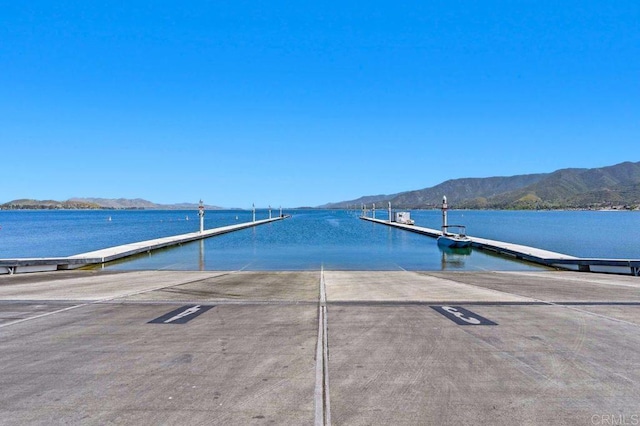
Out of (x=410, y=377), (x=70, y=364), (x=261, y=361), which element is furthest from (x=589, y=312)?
(x=70, y=364)

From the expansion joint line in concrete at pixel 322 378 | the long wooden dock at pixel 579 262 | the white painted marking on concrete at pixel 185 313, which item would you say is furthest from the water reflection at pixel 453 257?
the expansion joint line in concrete at pixel 322 378

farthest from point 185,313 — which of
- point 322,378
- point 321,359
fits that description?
point 322,378

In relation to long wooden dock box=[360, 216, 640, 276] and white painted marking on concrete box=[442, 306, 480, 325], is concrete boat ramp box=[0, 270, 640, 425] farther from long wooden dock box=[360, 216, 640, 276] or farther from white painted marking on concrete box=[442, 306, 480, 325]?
long wooden dock box=[360, 216, 640, 276]

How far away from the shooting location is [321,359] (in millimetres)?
6133

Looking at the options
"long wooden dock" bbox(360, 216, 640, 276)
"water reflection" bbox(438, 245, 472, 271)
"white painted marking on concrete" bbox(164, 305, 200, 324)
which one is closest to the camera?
"white painted marking on concrete" bbox(164, 305, 200, 324)

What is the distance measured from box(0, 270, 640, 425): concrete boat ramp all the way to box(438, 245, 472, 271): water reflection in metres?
12.2

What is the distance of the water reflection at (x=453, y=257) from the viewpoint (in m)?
23.7

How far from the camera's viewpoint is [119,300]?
10664mm

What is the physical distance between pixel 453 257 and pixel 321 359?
923 inches

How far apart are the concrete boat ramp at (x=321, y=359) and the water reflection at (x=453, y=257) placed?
12.2m

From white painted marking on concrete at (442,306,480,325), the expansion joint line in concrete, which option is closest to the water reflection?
white painted marking on concrete at (442,306,480,325)

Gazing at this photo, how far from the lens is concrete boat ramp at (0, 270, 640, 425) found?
14.9ft

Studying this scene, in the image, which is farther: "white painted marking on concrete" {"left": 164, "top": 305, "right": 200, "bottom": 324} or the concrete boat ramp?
"white painted marking on concrete" {"left": 164, "top": 305, "right": 200, "bottom": 324}

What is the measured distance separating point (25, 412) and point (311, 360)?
11.0 ft
